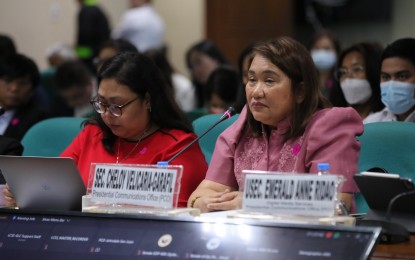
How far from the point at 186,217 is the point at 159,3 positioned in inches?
288

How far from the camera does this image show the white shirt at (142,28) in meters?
7.70

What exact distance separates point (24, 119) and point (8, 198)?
1.64 m

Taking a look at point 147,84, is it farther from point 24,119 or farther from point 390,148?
point 24,119

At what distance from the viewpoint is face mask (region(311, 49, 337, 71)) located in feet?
20.2

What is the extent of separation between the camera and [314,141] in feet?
8.31

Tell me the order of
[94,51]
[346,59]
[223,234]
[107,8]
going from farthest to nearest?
[107,8] < [94,51] < [346,59] < [223,234]

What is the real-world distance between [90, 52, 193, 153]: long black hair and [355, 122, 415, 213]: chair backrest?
0.64 metres

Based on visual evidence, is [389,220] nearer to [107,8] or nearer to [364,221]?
[364,221]

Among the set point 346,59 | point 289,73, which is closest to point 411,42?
point 346,59

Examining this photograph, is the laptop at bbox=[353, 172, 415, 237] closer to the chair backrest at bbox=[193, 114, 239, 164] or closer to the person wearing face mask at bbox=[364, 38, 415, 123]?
the chair backrest at bbox=[193, 114, 239, 164]

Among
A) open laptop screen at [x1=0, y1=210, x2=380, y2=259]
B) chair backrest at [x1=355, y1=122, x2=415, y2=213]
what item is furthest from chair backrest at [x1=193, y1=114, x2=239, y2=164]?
open laptop screen at [x1=0, y1=210, x2=380, y2=259]

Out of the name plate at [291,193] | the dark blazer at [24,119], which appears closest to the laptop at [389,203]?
the name plate at [291,193]

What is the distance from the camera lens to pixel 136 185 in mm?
2223

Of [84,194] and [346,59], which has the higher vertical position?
[346,59]
